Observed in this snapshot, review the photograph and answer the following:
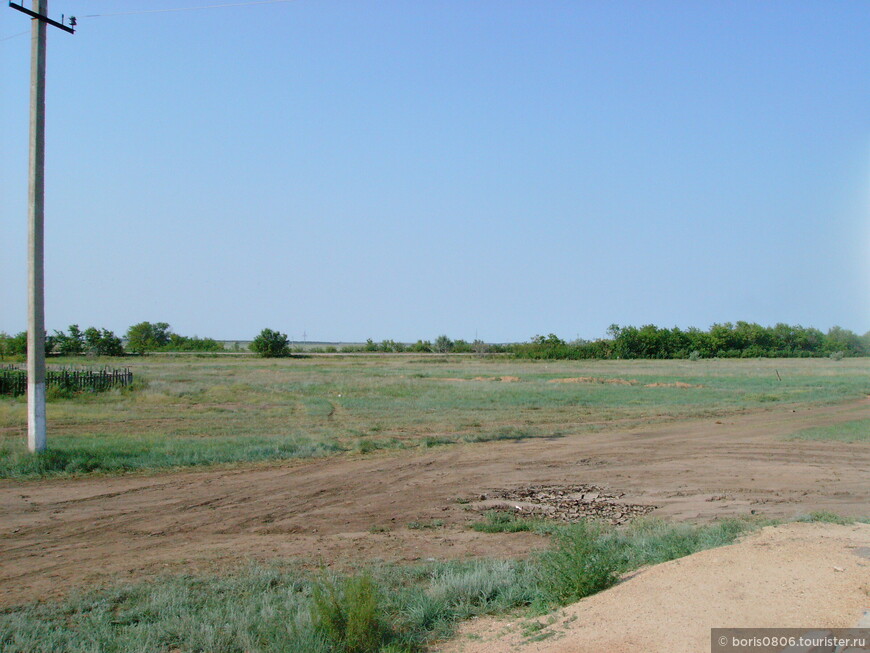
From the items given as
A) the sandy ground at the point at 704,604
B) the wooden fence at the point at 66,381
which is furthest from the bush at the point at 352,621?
the wooden fence at the point at 66,381

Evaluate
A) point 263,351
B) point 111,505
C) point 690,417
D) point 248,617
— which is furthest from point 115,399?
point 263,351

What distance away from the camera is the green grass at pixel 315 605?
6.08 meters

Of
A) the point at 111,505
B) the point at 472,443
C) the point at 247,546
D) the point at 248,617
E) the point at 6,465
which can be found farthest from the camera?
the point at 472,443

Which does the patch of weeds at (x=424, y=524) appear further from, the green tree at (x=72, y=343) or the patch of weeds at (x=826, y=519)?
the green tree at (x=72, y=343)

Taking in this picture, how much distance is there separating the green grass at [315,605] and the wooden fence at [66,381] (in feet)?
100

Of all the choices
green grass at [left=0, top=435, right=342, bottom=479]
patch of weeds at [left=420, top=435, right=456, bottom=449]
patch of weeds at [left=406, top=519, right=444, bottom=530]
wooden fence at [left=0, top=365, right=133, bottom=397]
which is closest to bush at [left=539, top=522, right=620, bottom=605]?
patch of weeds at [left=406, top=519, right=444, bottom=530]

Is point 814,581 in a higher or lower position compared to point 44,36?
lower

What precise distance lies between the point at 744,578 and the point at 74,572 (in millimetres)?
7625

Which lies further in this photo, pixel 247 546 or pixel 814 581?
pixel 247 546

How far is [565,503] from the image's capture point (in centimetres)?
1287

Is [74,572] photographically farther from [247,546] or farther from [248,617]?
[248,617]

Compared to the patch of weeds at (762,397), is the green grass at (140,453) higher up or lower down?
higher up

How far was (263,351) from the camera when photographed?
4569 inches

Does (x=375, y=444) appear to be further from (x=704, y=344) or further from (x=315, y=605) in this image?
(x=704, y=344)
